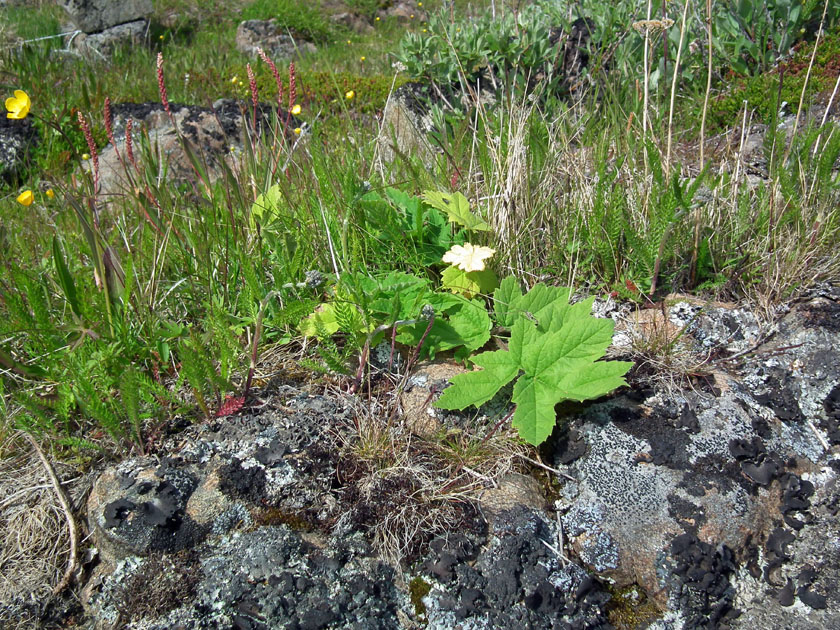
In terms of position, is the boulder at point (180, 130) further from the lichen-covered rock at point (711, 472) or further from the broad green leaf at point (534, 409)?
the lichen-covered rock at point (711, 472)

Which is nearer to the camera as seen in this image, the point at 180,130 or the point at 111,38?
the point at 180,130

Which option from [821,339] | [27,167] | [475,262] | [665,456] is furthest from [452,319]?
[27,167]

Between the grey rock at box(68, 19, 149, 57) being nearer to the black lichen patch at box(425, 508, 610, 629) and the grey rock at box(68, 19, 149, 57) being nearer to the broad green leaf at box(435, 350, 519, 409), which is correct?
the broad green leaf at box(435, 350, 519, 409)

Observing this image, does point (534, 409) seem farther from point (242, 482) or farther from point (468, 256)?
point (242, 482)

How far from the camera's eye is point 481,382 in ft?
5.72

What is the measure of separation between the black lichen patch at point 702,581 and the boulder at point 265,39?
838 centimetres

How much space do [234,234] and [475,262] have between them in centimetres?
84

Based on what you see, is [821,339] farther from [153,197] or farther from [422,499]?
[153,197]

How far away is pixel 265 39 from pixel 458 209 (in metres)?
7.82

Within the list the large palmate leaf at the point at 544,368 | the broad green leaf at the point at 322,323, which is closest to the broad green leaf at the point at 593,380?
the large palmate leaf at the point at 544,368

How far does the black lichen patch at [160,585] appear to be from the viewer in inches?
55.1

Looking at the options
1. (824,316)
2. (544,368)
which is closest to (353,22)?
(824,316)

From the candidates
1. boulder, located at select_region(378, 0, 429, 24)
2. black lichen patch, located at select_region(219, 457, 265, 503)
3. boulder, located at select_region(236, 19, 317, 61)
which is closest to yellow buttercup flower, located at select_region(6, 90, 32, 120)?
black lichen patch, located at select_region(219, 457, 265, 503)

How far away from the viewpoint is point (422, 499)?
5.20 ft
